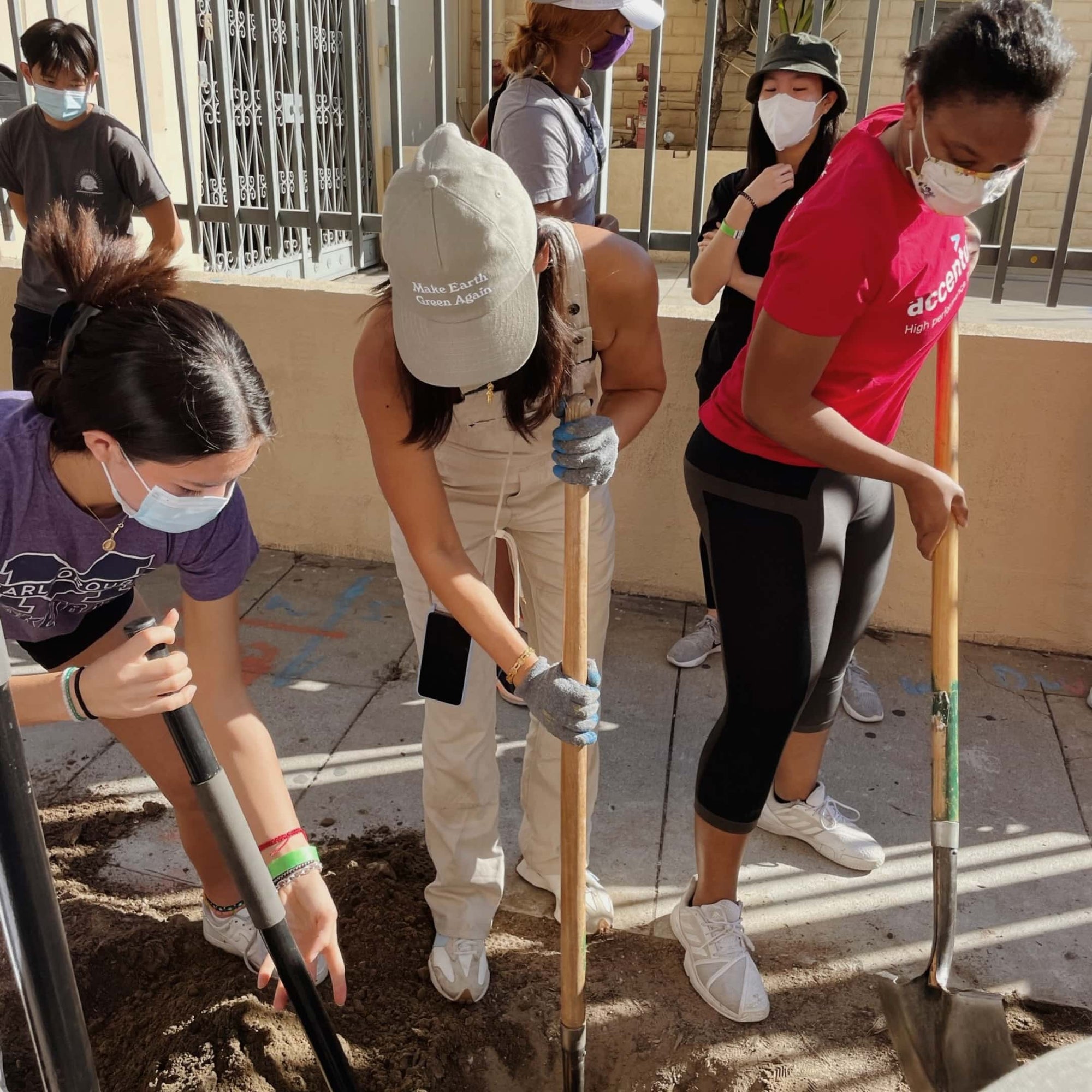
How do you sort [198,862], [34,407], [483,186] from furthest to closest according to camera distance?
[198,862] < [34,407] < [483,186]

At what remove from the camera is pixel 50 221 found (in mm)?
1729

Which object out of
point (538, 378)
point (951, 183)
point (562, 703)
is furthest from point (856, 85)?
point (562, 703)

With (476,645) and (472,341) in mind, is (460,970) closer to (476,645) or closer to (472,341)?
(476,645)

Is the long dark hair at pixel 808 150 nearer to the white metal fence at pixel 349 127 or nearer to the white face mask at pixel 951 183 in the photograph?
the white metal fence at pixel 349 127

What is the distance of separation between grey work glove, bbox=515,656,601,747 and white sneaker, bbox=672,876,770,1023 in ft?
2.48

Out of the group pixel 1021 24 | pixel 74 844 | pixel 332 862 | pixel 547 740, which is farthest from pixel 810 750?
pixel 74 844

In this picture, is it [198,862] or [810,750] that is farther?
[810,750]

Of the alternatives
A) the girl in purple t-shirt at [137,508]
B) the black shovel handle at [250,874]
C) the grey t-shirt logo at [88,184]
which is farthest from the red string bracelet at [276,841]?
the grey t-shirt logo at [88,184]

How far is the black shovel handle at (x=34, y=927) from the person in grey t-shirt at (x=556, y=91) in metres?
2.27

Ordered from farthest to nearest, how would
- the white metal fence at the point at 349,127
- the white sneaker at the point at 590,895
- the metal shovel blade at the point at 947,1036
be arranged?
1. the white metal fence at the point at 349,127
2. the white sneaker at the point at 590,895
3. the metal shovel blade at the point at 947,1036

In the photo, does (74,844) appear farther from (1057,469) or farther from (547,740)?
(1057,469)

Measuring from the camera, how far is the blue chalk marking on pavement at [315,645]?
364 cm

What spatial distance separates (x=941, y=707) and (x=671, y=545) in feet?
6.15

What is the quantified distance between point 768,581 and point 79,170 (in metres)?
3.35
